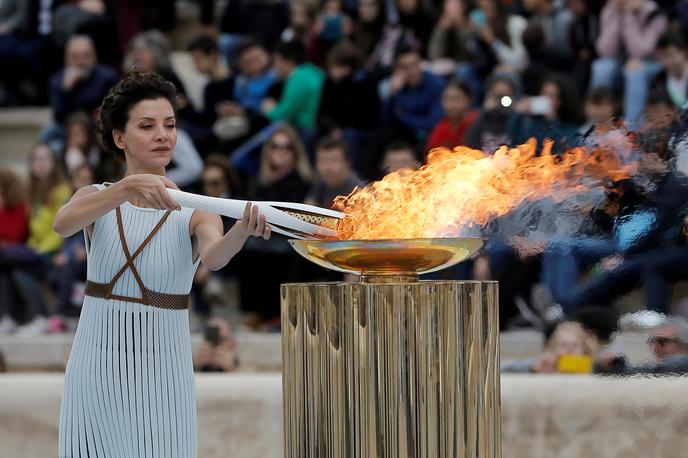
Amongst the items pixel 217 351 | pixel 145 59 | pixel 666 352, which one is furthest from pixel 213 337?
pixel 145 59

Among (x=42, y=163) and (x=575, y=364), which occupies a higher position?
(x=42, y=163)

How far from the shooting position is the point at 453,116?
24.5 feet

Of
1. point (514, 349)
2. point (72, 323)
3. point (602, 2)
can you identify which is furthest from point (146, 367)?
point (602, 2)

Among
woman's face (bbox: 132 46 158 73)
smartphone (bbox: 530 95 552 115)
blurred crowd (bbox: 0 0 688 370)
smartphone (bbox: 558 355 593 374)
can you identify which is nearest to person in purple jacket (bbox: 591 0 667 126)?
blurred crowd (bbox: 0 0 688 370)

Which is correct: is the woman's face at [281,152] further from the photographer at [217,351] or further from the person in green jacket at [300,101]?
the photographer at [217,351]

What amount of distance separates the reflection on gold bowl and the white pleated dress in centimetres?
42

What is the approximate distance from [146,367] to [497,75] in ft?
14.7

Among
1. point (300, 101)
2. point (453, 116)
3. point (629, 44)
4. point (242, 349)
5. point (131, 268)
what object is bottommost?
point (242, 349)

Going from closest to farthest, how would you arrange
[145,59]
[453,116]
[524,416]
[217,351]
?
[524,416], [217,351], [453,116], [145,59]

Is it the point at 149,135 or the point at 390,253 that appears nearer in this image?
the point at 390,253

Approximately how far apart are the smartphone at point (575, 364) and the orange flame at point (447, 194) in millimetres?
1634

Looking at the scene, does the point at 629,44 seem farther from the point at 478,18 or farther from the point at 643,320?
the point at 643,320

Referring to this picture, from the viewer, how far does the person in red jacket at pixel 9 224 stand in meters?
8.12

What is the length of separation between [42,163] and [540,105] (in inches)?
122
